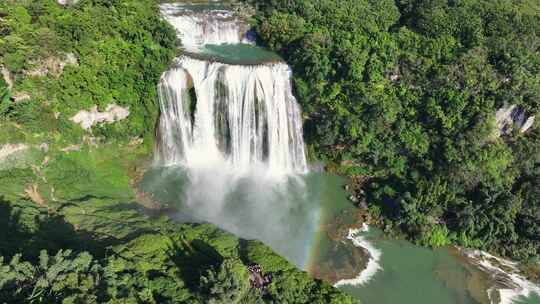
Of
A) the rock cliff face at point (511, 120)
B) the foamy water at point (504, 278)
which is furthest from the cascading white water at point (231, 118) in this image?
the rock cliff face at point (511, 120)

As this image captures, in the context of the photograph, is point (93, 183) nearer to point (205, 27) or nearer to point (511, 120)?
point (205, 27)

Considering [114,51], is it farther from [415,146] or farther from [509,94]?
[509,94]

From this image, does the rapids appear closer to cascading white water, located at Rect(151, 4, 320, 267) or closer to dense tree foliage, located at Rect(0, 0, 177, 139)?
cascading white water, located at Rect(151, 4, 320, 267)

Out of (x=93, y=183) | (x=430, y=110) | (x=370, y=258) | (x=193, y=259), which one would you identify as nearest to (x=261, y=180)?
(x=370, y=258)

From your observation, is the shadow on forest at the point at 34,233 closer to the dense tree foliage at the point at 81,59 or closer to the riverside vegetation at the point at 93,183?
the riverside vegetation at the point at 93,183

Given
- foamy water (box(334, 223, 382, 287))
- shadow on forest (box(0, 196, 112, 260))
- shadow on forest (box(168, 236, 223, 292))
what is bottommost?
foamy water (box(334, 223, 382, 287))

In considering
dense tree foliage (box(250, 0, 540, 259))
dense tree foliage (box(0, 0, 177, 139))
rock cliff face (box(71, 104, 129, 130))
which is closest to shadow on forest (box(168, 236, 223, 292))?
dense tree foliage (box(0, 0, 177, 139))
